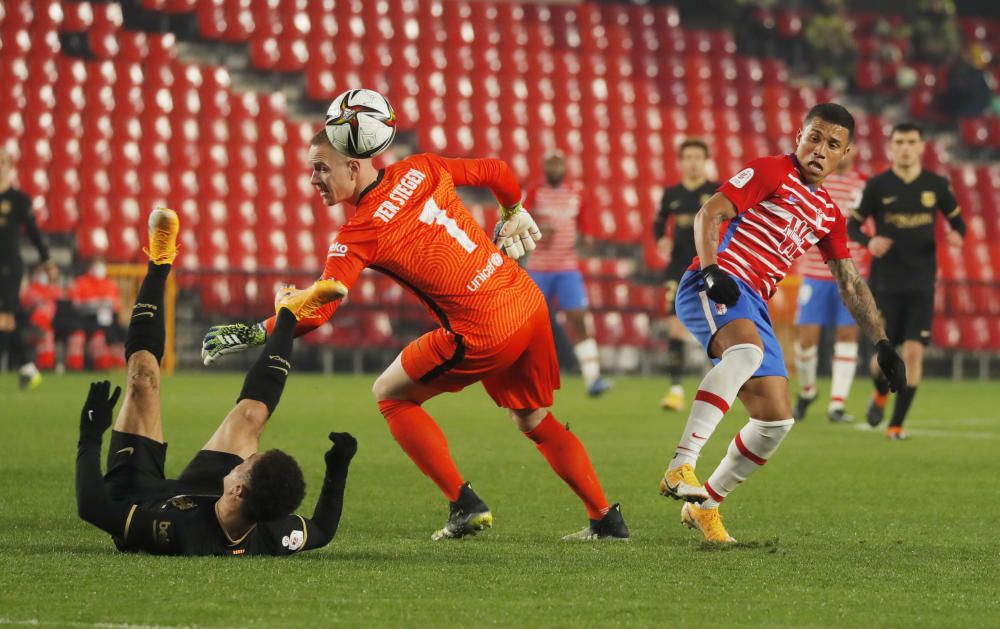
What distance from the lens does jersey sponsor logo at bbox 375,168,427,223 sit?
230 inches

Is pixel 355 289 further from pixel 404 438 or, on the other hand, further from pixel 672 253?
pixel 404 438

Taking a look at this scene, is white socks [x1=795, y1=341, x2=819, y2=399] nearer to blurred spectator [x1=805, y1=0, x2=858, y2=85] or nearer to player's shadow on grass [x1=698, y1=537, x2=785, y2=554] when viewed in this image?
player's shadow on grass [x1=698, y1=537, x2=785, y2=554]

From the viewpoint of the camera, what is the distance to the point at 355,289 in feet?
67.5

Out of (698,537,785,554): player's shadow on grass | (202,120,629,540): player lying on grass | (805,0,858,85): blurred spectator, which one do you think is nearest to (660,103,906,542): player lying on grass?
(698,537,785,554): player's shadow on grass

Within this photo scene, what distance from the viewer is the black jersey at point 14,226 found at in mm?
15203

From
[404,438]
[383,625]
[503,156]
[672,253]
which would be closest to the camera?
[383,625]

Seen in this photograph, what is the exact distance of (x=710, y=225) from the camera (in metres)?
6.38

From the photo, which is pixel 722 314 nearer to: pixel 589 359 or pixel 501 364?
pixel 501 364

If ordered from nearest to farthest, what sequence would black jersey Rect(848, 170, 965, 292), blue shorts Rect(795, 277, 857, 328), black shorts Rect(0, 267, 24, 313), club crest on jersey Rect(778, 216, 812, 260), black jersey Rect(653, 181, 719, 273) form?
club crest on jersey Rect(778, 216, 812, 260) → black jersey Rect(848, 170, 965, 292) → blue shorts Rect(795, 277, 857, 328) → black jersey Rect(653, 181, 719, 273) → black shorts Rect(0, 267, 24, 313)

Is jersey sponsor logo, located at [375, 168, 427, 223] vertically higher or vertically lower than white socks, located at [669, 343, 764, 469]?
higher

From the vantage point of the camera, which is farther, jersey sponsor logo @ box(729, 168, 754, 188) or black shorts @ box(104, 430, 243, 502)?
jersey sponsor logo @ box(729, 168, 754, 188)

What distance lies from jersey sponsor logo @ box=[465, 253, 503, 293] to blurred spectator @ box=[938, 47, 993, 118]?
2100 centimetres

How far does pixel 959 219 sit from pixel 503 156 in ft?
38.7

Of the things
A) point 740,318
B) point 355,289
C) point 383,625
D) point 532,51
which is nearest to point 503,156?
point 532,51
